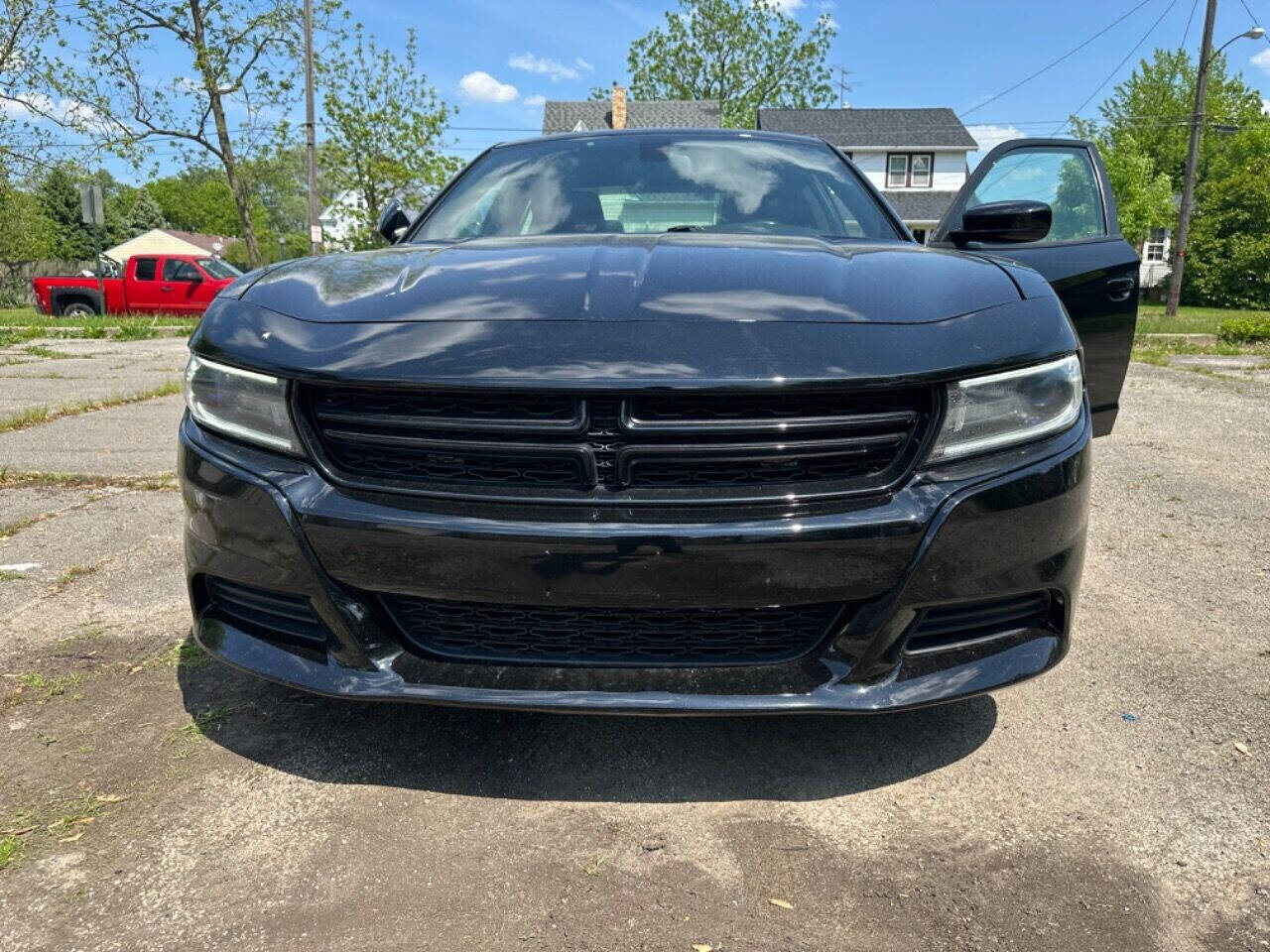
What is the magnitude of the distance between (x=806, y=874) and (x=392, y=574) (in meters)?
0.96

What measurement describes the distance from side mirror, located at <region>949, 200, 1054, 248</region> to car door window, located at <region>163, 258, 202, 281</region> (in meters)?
22.3

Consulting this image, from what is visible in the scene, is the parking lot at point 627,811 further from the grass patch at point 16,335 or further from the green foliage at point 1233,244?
the green foliage at point 1233,244

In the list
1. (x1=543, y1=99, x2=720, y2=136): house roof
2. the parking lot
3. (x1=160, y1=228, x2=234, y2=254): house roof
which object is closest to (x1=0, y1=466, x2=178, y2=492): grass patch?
the parking lot

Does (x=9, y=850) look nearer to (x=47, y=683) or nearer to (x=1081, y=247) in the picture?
(x=47, y=683)

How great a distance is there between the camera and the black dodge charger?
69.9 inches

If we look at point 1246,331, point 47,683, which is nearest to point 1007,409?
point 47,683

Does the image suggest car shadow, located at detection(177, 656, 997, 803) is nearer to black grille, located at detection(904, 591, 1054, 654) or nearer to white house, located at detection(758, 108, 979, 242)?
black grille, located at detection(904, 591, 1054, 654)

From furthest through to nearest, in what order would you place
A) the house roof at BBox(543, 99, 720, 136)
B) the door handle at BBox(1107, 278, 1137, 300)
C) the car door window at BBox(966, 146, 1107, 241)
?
the house roof at BBox(543, 99, 720, 136) < the car door window at BBox(966, 146, 1107, 241) < the door handle at BBox(1107, 278, 1137, 300)

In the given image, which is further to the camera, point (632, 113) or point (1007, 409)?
point (632, 113)

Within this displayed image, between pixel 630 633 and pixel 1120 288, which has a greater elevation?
pixel 1120 288

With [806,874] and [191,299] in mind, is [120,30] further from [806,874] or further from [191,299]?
[806,874]

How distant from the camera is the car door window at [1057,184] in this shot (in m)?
3.71

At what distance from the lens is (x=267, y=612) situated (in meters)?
2.04

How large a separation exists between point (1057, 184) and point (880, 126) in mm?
44164
